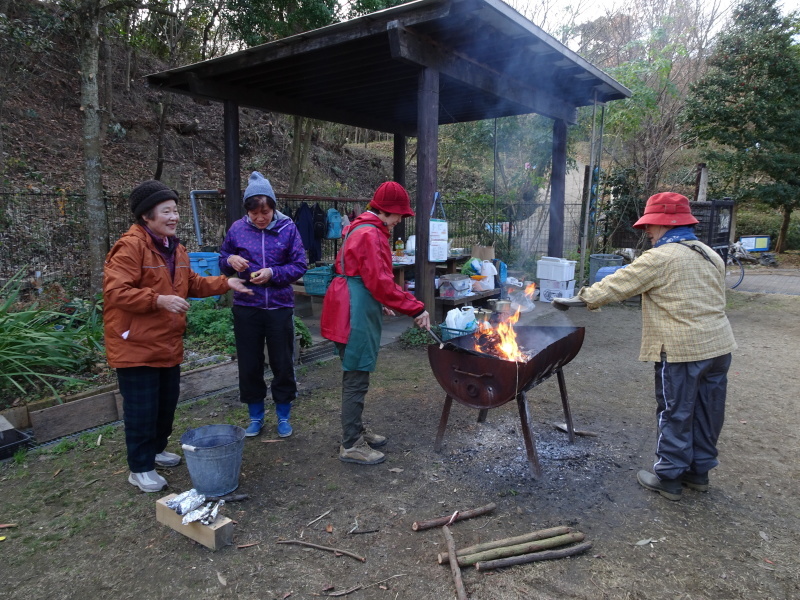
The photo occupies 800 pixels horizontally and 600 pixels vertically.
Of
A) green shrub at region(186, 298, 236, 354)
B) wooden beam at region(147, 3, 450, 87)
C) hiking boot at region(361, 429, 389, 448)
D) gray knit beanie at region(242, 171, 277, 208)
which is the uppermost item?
wooden beam at region(147, 3, 450, 87)

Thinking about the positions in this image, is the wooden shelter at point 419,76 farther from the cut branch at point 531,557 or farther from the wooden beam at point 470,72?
the cut branch at point 531,557

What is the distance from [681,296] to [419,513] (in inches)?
82.8

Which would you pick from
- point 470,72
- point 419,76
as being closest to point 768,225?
point 470,72

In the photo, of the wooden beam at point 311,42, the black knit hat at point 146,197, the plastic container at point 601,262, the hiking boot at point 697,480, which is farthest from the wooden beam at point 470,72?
the hiking boot at point 697,480

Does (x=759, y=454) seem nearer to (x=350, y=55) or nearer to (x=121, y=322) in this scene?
(x=121, y=322)

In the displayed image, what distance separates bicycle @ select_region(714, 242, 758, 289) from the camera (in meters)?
11.5

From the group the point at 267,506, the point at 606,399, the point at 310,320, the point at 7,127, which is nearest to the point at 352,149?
the point at 7,127

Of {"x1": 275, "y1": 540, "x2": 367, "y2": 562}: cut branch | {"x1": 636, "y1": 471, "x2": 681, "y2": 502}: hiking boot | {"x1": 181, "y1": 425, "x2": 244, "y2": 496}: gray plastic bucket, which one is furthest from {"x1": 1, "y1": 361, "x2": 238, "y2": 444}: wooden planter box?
{"x1": 636, "y1": 471, "x2": 681, "y2": 502}: hiking boot

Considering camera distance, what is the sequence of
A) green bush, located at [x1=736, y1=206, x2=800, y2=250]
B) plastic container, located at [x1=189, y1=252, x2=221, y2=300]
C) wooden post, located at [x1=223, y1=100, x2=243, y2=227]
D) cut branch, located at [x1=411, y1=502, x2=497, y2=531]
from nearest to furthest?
1. cut branch, located at [x1=411, y1=502, x2=497, y2=531]
2. wooden post, located at [x1=223, y1=100, x2=243, y2=227]
3. plastic container, located at [x1=189, y1=252, x2=221, y2=300]
4. green bush, located at [x1=736, y1=206, x2=800, y2=250]

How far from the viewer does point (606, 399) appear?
16.9 feet

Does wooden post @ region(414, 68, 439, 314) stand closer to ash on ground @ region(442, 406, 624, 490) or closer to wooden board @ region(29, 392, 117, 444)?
ash on ground @ region(442, 406, 624, 490)

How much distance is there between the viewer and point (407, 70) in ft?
23.2

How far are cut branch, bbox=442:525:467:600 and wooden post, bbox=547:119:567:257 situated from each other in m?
8.27

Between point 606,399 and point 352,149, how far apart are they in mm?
21430
